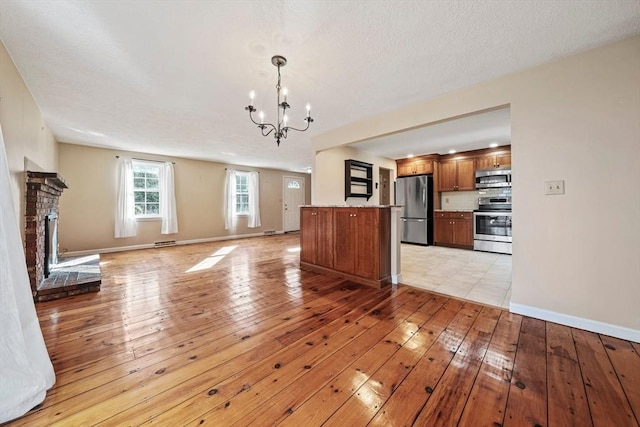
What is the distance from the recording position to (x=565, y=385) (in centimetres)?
134

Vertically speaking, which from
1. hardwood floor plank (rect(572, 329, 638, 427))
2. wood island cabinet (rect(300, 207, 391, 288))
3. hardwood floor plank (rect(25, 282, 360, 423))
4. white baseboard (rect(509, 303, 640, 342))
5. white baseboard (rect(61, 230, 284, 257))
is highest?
wood island cabinet (rect(300, 207, 391, 288))

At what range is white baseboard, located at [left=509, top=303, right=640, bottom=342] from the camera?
5.94 ft

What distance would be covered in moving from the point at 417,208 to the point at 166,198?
633 centimetres

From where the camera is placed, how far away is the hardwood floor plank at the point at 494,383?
114 cm

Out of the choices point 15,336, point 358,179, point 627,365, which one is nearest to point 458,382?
point 627,365

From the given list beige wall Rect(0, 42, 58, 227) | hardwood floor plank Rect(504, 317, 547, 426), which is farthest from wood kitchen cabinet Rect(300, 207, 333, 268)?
beige wall Rect(0, 42, 58, 227)

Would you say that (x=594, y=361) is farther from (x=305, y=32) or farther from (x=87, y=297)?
(x=87, y=297)

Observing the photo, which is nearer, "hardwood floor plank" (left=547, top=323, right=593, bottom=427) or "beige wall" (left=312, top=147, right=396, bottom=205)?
"hardwood floor plank" (left=547, top=323, right=593, bottom=427)

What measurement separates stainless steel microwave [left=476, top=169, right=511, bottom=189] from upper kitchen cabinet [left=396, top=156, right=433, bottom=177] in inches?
41.8

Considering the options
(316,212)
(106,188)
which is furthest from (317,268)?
(106,188)

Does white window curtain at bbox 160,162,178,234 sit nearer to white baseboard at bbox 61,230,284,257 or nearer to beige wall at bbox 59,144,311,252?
beige wall at bbox 59,144,311,252

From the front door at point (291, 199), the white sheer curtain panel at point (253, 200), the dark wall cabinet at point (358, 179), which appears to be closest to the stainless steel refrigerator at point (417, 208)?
the dark wall cabinet at point (358, 179)

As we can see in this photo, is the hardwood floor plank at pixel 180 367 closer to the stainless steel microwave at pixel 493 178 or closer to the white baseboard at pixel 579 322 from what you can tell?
the white baseboard at pixel 579 322

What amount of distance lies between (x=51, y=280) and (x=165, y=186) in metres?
3.51
